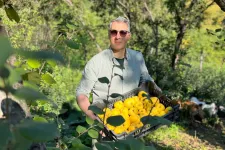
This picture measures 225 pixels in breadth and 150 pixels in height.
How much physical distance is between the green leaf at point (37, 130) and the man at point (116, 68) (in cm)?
158

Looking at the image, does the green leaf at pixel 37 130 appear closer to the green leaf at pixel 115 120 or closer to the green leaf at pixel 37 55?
the green leaf at pixel 37 55

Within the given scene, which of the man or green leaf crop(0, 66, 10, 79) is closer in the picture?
green leaf crop(0, 66, 10, 79)

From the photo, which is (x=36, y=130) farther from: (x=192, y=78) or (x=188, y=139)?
(x=192, y=78)

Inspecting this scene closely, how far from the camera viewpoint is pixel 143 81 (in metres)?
2.21

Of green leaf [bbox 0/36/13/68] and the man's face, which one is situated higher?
green leaf [bbox 0/36/13/68]

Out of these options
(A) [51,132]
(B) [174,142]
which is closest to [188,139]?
(B) [174,142]

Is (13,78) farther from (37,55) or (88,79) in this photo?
(88,79)

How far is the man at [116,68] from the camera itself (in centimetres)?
210

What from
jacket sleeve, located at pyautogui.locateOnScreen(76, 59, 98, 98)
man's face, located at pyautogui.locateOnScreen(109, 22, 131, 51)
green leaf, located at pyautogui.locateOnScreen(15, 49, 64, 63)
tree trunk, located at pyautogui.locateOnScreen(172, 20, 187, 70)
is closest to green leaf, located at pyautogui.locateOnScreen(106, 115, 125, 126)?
green leaf, located at pyautogui.locateOnScreen(15, 49, 64, 63)

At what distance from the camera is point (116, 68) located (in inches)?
86.7

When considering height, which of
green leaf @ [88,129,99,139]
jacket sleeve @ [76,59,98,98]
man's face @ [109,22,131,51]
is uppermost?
man's face @ [109,22,131,51]

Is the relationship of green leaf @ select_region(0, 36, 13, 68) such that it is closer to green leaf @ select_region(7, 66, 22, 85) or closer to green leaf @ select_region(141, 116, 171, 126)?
green leaf @ select_region(7, 66, 22, 85)

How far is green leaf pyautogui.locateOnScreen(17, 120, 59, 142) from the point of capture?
0.41m

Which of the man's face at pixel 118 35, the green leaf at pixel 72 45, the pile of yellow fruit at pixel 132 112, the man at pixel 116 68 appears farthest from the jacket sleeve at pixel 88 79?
the green leaf at pixel 72 45
